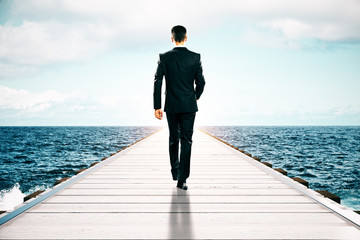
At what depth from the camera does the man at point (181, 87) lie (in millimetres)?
3604

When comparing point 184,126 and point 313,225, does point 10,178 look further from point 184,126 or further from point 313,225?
point 313,225

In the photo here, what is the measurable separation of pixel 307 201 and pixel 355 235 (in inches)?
35.6

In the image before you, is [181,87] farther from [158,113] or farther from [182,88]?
[158,113]

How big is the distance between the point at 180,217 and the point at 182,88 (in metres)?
1.67

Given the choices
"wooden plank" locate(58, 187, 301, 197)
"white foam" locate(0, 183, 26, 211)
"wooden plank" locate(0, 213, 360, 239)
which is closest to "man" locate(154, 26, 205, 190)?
"wooden plank" locate(58, 187, 301, 197)

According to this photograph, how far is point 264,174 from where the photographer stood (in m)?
4.73

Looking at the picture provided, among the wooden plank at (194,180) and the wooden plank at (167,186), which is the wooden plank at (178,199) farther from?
the wooden plank at (194,180)

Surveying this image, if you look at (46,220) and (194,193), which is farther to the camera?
(194,193)

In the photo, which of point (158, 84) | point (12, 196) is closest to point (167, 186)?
point (158, 84)

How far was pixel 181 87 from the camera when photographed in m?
3.62

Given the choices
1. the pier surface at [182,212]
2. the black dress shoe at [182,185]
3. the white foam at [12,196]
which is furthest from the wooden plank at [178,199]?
the white foam at [12,196]

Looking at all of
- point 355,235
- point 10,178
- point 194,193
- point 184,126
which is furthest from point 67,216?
point 10,178

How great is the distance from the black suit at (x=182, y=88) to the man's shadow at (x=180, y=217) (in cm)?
44

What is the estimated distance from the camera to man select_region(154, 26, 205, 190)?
3.60 m
